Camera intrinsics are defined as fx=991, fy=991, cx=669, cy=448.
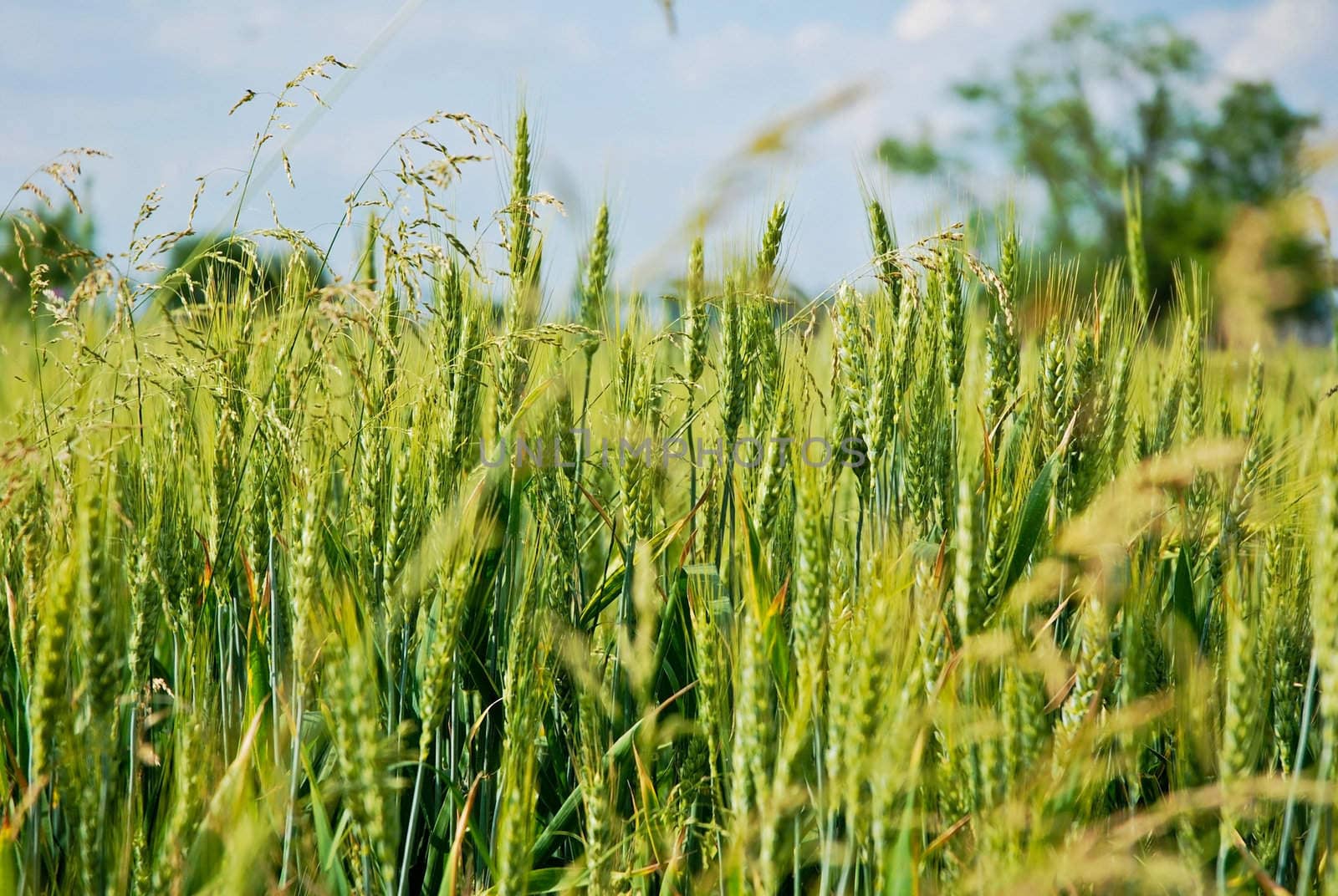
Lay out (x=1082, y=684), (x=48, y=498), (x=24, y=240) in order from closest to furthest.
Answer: (x=1082, y=684) < (x=48, y=498) < (x=24, y=240)

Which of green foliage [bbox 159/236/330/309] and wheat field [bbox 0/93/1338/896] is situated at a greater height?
green foliage [bbox 159/236/330/309]

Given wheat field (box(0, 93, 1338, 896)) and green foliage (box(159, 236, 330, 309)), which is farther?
green foliage (box(159, 236, 330, 309))

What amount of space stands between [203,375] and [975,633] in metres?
1.13

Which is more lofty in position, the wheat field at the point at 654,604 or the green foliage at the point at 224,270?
the green foliage at the point at 224,270

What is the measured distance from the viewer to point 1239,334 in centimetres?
273

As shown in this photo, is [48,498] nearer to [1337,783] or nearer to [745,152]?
[745,152]

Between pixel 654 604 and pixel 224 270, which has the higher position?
pixel 224 270

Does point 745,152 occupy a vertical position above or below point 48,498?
above

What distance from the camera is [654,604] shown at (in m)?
1.54

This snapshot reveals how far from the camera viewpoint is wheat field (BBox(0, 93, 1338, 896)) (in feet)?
3.29

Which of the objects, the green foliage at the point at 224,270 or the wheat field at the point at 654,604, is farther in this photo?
the green foliage at the point at 224,270

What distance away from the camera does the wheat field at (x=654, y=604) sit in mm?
1002

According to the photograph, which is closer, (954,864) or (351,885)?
(954,864)

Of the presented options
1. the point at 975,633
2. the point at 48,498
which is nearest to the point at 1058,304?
the point at 975,633
